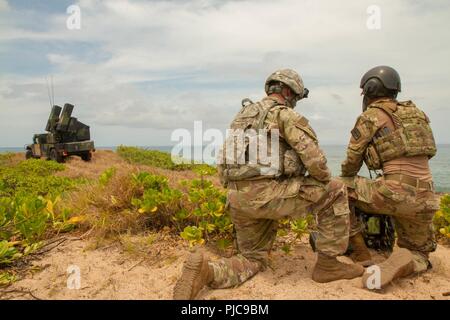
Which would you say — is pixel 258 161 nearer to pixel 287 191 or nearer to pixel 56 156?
pixel 287 191

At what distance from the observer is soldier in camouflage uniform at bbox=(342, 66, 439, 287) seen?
12.4 feet

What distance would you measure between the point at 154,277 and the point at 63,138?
16.4m

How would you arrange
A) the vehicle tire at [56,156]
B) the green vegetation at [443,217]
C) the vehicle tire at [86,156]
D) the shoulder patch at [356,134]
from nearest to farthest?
the shoulder patch at [356,134], the green vegetation at [443,217], the vehicle tire at [56,156], the vehicle tire at [86,156]

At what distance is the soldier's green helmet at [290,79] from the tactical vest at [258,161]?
9.1 inches

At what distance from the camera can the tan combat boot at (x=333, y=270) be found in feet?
11.4

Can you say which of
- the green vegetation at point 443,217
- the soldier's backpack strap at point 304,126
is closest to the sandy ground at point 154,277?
the green vegetation at point 443,217

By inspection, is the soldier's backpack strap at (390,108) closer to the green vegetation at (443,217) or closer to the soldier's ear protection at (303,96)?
the soldier's ear protection at (303,96)

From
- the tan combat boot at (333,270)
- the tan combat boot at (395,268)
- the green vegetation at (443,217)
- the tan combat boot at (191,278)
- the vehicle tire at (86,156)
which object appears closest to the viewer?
the tan combat boot at (191,278)

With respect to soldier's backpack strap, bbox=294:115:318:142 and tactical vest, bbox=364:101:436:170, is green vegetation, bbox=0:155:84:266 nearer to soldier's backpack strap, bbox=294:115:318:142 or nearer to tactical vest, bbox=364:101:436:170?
soldier's backpack strap, bbox=294:115:318:142

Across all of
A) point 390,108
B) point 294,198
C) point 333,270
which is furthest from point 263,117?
point 333,270

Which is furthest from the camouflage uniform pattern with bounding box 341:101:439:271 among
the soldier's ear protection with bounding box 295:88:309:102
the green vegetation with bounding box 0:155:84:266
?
the green vegetation with bounding box 0:155:84:266
